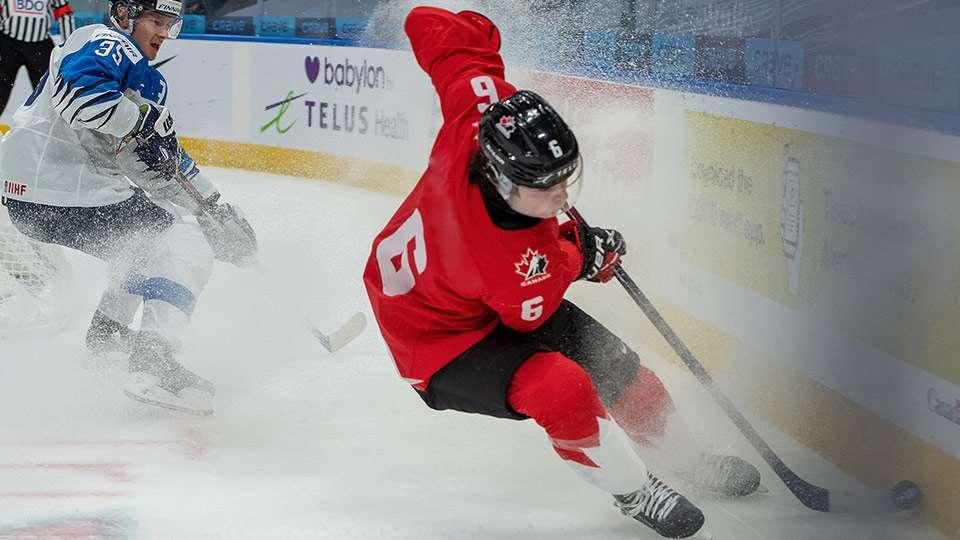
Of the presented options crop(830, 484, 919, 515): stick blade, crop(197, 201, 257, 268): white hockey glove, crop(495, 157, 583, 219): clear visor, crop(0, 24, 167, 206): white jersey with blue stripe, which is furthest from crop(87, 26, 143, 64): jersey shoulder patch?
crop(830, 484, 919, 515): stick blade

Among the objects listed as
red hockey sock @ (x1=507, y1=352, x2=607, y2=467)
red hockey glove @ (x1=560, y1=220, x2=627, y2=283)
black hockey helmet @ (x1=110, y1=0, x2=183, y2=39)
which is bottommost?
red hockey sock @ (x1=507, y1=352, x2=607, y2=467)

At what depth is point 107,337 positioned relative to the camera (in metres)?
3.28

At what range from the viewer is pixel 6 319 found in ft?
13.0

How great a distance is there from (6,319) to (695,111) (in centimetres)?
231

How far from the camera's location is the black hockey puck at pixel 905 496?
2.33 m

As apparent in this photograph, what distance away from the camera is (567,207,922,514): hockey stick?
2.33 meters

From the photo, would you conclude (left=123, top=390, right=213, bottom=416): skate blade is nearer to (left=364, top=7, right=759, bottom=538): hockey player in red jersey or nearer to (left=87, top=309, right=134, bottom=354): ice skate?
(left=87, top=309, right=134, bottom=354): ice skate

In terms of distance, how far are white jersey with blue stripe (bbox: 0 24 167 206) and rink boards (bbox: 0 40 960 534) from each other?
59.3 inches

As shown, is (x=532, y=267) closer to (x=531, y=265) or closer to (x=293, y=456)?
(x=531, y=265)

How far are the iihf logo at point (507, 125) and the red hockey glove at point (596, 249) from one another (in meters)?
0.40

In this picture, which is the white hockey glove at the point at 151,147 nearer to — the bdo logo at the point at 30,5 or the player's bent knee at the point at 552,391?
the player's bent knee at the point at 552,391

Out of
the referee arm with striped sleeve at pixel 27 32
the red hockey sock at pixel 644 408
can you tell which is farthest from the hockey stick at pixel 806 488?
the referee arm with striped sleeve at pixel 27 32

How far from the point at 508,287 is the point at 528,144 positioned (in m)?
0.26

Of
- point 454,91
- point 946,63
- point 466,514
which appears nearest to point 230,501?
point 466,514
